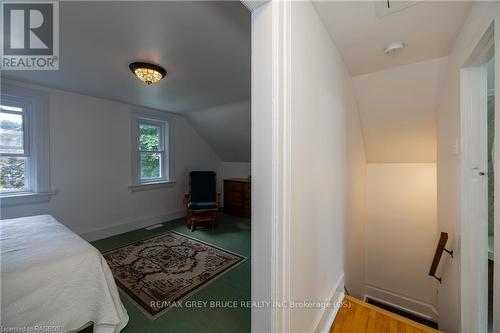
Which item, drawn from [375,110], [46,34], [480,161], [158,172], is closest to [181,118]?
[158,172]

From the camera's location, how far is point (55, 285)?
3.74ft

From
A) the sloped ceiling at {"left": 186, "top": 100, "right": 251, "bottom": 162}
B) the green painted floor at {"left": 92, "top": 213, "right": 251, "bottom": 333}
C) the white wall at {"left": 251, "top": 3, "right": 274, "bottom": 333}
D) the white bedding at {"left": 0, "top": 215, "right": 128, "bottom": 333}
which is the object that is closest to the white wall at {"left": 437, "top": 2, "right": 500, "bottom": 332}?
the white wall at {"left": 251, "top": 3, "right": 274, "bottom": 333}

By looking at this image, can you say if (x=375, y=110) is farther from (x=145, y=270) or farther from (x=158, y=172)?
(x=158, y=172)

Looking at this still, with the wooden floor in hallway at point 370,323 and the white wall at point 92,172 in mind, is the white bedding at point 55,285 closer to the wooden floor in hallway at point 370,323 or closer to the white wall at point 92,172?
the white wall at point 92,172

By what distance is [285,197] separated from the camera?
96 centimetres

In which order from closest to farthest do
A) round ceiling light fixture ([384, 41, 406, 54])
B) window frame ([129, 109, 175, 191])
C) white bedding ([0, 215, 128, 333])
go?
white bedding ([0, 215, 128, 333]), round ceiling light fixture ([384, 41, 406, 54]), window frame ([129, 109, 175, 191])

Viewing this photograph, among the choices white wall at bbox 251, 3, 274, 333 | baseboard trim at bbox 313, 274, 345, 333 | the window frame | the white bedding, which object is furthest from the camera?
the window frame

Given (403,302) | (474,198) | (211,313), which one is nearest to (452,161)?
(474,198)

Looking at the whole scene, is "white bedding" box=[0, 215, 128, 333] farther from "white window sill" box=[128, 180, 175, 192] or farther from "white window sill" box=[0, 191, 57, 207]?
"white window sill" box=[128, 180, 175, 192]

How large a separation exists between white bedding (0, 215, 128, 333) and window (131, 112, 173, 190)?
7.41 ft

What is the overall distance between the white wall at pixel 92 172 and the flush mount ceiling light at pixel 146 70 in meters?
1.62

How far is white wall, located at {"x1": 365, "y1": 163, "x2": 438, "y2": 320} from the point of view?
288cm

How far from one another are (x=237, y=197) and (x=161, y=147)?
1.98 m

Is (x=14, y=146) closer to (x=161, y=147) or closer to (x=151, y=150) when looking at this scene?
(x=151, y=150)
